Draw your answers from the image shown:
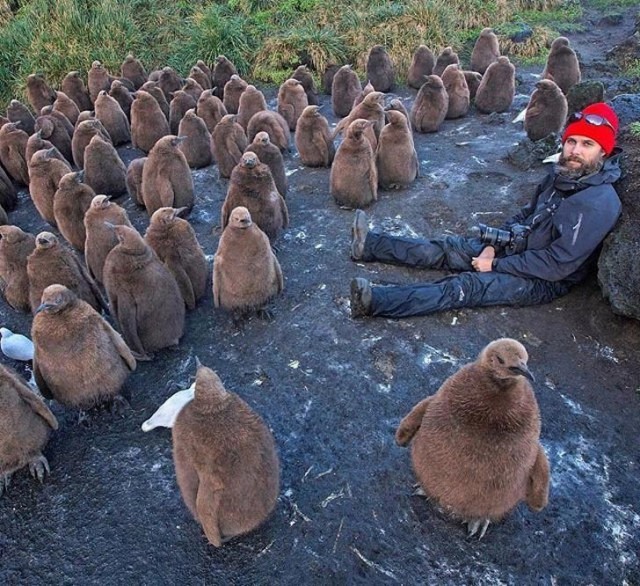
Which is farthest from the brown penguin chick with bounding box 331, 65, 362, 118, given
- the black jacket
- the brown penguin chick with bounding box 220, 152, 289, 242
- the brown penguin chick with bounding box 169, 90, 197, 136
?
the black jacket

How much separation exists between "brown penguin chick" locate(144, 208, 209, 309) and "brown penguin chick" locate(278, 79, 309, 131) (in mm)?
4689

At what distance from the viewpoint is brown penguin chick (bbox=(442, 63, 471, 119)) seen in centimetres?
851

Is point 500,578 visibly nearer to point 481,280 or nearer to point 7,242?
point 481,280

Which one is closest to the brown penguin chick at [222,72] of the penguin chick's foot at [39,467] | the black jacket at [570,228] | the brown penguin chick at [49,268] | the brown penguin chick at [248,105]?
the brown penguin chick at [248,105]

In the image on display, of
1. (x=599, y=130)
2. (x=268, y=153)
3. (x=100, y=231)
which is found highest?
(x=599, y=130)

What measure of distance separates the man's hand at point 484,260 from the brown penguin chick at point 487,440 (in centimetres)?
217

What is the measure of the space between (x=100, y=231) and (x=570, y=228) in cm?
397

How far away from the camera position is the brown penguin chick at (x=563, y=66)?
8.59m

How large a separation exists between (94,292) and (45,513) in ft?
6.19

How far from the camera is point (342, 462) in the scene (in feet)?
10.5

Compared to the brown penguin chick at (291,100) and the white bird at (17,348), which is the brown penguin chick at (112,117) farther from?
the white bird at (17,348)

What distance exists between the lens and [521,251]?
4.60m

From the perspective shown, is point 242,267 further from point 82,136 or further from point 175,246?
point 82,136

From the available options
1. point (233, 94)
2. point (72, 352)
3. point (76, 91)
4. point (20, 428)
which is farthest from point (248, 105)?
point (20, 428)
